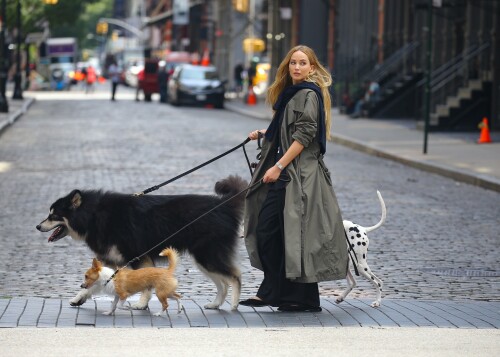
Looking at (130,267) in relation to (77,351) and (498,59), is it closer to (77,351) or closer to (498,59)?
(77,351)

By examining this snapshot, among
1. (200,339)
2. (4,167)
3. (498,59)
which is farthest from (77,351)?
(498,59)

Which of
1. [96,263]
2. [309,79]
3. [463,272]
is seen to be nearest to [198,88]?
[463,272]

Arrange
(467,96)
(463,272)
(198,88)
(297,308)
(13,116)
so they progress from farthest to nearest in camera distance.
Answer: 1. (198,88)
2. (13,116)
3. (467,96)
4. (463,272)
5. (297,308)

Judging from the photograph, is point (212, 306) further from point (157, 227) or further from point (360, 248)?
point (360, 248)

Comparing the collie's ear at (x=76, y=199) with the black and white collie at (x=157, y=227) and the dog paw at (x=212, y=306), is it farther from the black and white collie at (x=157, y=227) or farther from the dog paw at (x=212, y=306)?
the dog paw at (x=212, y=306)

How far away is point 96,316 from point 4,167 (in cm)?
1466

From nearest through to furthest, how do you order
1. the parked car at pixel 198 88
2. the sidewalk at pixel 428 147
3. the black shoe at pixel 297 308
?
the black shoe at pixel 297 308
the sidewalk at pixel 428 147
the parked car at pixel 198 88

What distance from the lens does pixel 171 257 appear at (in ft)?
28.9

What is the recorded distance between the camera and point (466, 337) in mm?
8141

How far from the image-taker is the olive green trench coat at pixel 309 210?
8.85 metres

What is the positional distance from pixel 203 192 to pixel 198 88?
35043 mm

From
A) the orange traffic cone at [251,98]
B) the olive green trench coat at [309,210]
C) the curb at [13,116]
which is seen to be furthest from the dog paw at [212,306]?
the orange traffic cone at [251,98]

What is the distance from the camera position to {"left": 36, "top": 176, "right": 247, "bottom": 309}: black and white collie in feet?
29.7

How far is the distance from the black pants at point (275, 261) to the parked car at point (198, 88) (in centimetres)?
4408
